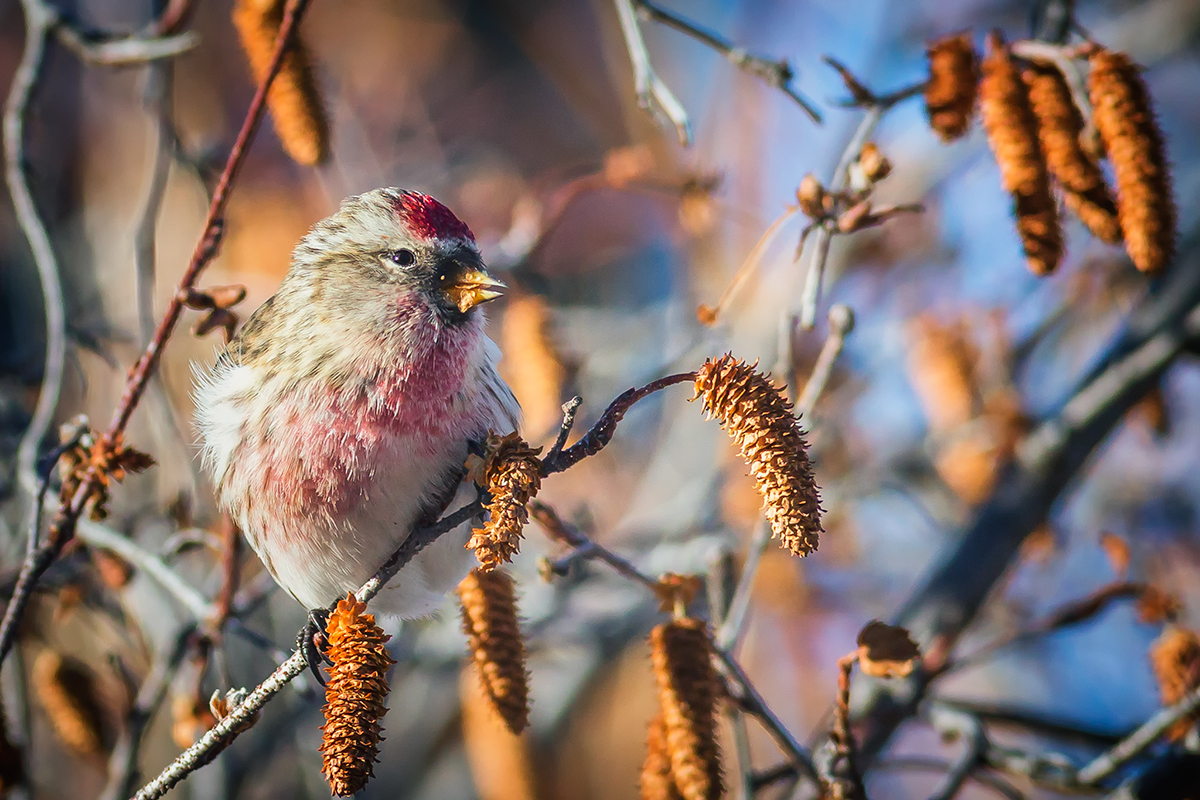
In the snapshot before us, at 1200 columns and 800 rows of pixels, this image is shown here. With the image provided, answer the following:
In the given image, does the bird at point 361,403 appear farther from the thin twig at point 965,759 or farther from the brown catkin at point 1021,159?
the thin twig at point 965,759

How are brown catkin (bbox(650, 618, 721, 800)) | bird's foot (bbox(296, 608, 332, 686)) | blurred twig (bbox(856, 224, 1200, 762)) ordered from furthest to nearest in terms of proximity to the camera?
1. blurred twig (bbox(856, 224, 1200, 762))
2. bird's foot (bbox(296, 608, 332, 686))
3. brown catkin (bbox(650, 618, 721, 800))

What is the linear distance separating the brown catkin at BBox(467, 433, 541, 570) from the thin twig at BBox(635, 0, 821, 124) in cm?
76

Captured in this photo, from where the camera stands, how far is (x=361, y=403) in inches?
57.4

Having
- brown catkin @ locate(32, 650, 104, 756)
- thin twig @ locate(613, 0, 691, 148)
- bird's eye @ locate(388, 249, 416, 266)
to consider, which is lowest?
brown catkin @ locate(32, 650, 104, 756)

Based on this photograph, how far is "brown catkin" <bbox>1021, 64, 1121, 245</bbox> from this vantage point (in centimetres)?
146

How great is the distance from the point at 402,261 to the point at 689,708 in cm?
88

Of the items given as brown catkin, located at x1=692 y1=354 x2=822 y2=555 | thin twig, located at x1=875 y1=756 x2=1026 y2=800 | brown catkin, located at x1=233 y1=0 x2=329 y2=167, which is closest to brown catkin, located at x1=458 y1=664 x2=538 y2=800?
thin twig, located at x1=875 y1=756 x2=1026 y2=800

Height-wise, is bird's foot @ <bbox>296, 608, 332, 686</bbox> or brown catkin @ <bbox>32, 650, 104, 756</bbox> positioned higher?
brown catkin @ <bbox>32, 650, 104, 756</bbox>

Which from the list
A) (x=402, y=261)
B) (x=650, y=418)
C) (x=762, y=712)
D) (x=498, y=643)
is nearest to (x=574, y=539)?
(x=498, y=643)

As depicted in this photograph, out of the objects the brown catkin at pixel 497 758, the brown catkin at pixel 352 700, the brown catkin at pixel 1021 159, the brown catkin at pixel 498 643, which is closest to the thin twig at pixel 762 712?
the brown catkin at pixel 498 643

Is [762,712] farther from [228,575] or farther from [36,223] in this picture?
[36,223]

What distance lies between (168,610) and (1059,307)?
275cm

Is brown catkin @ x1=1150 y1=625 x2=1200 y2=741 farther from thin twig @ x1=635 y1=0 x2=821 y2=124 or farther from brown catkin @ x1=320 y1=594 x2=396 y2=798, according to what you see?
brown catkin @ x1=320 y1=594 x2=396 y2=798

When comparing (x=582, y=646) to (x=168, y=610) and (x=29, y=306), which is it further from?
(x=29, y=306)
